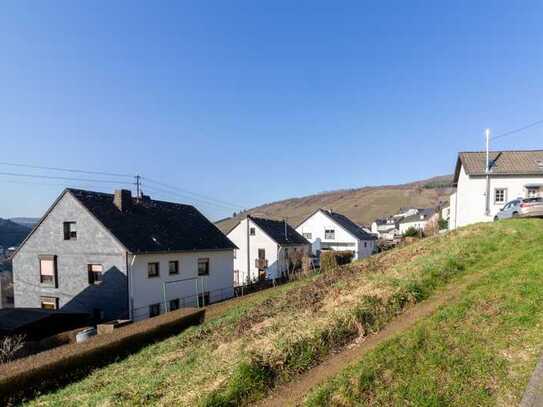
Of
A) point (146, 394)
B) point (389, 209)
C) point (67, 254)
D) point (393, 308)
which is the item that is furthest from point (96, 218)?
point (389, 209)

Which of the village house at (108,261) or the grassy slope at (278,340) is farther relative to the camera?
the village house at (108,261)

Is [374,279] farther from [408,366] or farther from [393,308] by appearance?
[408,366]

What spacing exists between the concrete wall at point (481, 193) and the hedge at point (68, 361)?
2425 centimetres

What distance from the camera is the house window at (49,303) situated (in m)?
24.0

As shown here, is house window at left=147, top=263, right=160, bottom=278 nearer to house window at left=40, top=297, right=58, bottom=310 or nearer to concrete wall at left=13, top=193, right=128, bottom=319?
concrete wall at left=13, top=193, right=128, bottom=319

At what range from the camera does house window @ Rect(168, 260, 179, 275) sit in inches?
963

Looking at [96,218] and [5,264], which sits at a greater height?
[96,218]

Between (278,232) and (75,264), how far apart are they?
23.2m

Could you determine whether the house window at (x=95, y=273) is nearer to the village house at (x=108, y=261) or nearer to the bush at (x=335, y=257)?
the village house at (x=108, y=261)

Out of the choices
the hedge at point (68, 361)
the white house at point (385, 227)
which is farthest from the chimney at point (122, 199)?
the white house at point (385, 227)

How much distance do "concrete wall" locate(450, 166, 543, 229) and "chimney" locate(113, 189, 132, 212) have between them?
2621 cm

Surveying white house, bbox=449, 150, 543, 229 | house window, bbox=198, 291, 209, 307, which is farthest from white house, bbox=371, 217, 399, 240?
house window, bbox=198, 291, 209, 307

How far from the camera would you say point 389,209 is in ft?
403

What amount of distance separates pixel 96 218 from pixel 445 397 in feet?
74.5
